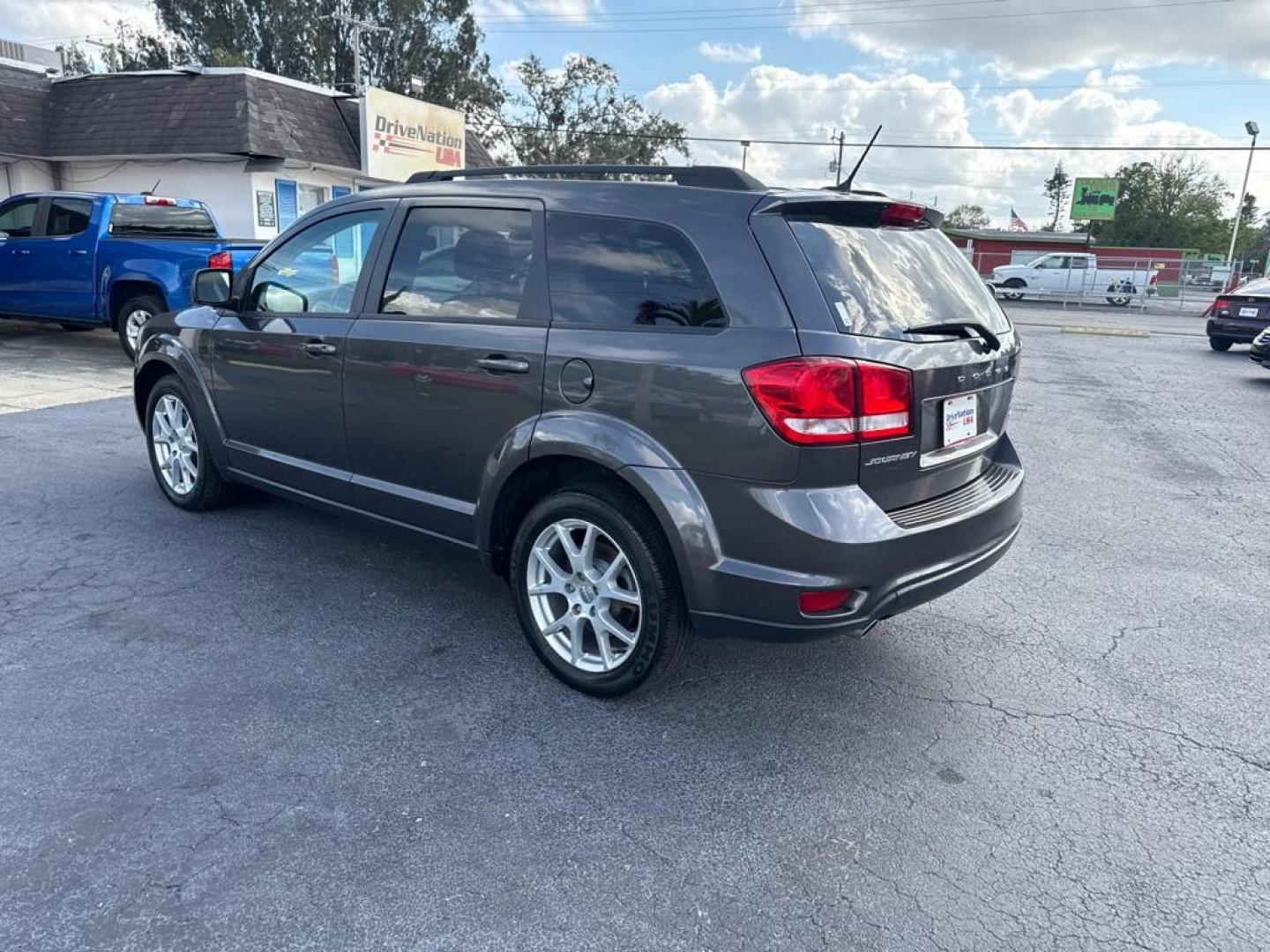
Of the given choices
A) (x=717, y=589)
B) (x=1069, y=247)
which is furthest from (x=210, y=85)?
(x=1069, y=247)

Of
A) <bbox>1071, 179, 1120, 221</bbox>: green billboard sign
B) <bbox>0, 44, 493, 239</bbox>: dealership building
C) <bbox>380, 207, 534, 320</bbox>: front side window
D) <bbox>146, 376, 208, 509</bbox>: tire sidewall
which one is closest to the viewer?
<bbox>380, 207, 534, 320</bbox>: front side window

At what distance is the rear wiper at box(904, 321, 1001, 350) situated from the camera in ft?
10.2

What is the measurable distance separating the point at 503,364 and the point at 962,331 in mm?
1680

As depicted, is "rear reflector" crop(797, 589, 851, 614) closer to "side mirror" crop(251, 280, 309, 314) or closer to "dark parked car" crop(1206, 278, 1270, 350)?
"side mirror" crop(251, 280, 309, 314)

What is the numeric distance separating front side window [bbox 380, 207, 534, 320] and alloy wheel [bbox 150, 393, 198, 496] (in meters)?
2.00

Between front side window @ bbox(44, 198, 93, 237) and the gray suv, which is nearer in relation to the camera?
the gray suv

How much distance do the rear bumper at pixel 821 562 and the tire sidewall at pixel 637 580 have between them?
19cm

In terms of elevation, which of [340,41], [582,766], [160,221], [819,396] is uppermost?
[340,41]

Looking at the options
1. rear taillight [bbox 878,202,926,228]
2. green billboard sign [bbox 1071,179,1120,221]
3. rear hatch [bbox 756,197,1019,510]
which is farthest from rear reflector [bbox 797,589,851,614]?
green billboard sign [bbox 1071,179,1120,221]

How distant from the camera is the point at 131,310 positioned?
10.6 meters

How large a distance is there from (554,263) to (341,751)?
1870 mm

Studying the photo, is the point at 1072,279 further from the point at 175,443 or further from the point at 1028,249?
the point at 175,443

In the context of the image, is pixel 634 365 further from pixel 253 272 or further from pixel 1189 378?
pixel 1189 378

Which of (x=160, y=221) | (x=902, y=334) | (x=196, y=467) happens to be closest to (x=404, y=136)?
(x=160, y=221)
